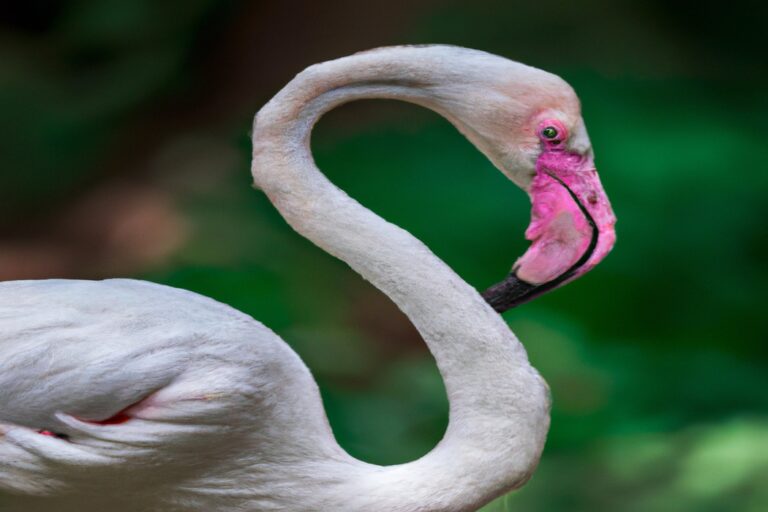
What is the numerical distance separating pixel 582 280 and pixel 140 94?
1534 mm

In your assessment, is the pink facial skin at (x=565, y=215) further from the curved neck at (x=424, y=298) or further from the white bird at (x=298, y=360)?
the curved neck at (x=424, y=298)

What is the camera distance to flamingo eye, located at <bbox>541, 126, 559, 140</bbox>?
5.85 feet

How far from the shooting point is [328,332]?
11.6 ft

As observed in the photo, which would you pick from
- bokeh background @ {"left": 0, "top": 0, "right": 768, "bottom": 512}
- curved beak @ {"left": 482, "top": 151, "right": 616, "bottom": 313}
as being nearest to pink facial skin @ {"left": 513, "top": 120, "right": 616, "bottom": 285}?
curved beak @ {"left": 482, "top": 151, "right": 616, "bottom": 313}

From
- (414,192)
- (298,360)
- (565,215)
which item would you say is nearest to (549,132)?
(565,215)

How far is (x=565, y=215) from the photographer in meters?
1.81

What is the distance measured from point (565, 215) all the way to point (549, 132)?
0.13m

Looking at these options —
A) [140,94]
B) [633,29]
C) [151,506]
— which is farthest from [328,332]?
[151,506]

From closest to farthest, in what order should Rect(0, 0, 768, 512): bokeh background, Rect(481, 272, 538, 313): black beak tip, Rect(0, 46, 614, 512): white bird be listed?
Rect(0, 46, 614, 512): white bird < Rect(481, 272, 538, 313): black beak tip < Rect(0, 0, 768, 512): bokeh background

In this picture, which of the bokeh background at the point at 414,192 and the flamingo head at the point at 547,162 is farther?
the bokeh background at the point at 414,192

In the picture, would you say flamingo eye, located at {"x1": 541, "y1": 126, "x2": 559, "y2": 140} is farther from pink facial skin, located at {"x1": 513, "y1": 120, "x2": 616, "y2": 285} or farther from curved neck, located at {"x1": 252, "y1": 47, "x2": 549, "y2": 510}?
curved neck, located at {"x1": 252, "y1": 47, "x2": 549, "y2": 510}

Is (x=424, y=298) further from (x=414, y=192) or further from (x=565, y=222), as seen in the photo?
(x=414, y=192)

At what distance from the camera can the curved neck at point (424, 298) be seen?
1.78 meters

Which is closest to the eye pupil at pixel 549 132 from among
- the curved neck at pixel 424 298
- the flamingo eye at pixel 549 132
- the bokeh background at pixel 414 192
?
the flamingo eye at pixel 549 132
